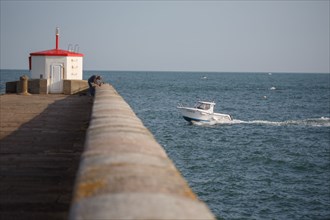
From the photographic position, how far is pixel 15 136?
7.22m

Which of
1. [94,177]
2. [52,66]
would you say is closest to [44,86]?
[52,66]

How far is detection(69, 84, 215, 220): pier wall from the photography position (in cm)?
204

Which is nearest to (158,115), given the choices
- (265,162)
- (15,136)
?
(265,162)

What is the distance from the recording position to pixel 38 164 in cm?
529

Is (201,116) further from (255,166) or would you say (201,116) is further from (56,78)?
(56,78)

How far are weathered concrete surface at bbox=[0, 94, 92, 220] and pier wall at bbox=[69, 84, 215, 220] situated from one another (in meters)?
0.71

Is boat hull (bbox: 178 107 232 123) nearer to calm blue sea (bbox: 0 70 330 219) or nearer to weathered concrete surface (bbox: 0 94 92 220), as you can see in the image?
calm blue sea (bbox: 0 70 330 219)

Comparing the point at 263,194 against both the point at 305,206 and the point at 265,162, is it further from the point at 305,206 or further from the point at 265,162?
the point at 265,162

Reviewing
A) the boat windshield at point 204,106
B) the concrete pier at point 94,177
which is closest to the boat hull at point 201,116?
the boat windshield at point 204,106

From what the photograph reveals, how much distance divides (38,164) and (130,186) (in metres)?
3.20

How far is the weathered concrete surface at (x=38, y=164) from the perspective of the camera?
3727mm

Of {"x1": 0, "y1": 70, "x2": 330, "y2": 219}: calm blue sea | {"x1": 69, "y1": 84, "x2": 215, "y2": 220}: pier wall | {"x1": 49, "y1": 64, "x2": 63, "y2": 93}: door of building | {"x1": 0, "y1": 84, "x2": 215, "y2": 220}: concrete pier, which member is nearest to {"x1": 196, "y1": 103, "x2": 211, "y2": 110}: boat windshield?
{"x1": 0, "y1": 70, "x2": 330, "y2": 219}: calm blue sea

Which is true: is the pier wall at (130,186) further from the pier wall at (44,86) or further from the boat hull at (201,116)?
the boat hull at (201,116)

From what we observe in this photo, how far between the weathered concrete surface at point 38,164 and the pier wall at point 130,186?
2.32 feet
